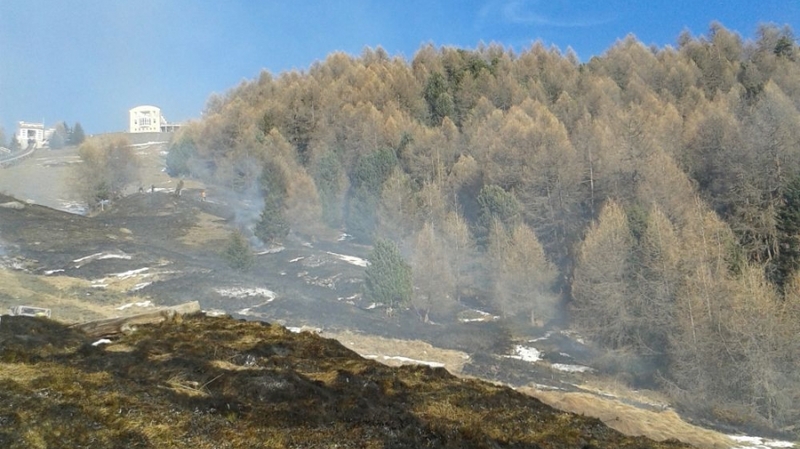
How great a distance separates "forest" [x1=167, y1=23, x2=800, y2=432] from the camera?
22.5m

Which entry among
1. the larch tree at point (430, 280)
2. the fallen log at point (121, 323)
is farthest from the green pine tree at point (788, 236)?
the fallen log at point (121, 323)

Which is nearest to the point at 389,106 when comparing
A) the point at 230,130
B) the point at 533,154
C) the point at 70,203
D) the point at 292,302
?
the point at 230,130

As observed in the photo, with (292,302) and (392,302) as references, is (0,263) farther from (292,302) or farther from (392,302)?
(392,302)

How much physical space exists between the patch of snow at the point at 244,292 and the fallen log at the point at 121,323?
16.3 meters

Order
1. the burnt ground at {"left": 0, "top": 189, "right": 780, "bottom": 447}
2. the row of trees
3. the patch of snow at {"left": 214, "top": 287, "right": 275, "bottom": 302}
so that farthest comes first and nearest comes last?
1. the row of trees
2. the patch of snow at {"left": 214, "top": 287, "right": 275, "bottom": 302}
3. the burnt ground at {"left": 0, "top": 189, "right": 780, "bottom": 447}

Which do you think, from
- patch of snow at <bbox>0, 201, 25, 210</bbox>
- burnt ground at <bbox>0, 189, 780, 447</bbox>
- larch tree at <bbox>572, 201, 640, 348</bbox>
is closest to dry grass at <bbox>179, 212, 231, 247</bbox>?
burnt ground at <bbox>0, 189, 780, 447</bbox>

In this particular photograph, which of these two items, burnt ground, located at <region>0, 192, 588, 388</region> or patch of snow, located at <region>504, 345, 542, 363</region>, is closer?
burnt ground, located at <region>0, 192, 588, 388</region>

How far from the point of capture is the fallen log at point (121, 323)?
8.51 m

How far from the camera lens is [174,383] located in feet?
19.9

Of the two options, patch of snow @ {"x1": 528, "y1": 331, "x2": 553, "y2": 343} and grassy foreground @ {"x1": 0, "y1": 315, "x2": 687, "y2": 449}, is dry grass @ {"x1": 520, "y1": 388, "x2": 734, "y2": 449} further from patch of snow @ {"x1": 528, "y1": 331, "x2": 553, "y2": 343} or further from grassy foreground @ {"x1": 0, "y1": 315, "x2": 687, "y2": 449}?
patch of snow @ {"x1": 528, "y1": 331, "x2": 553, "y2": 343}

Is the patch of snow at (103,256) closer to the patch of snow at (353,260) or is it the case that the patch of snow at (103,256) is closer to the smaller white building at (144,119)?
the patch of snow at (353,260)

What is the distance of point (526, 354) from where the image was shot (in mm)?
25906

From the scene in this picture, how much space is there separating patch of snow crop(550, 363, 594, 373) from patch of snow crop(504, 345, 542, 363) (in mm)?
963

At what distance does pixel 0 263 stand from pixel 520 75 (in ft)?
229
